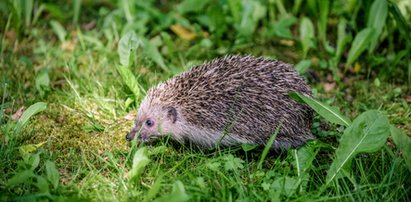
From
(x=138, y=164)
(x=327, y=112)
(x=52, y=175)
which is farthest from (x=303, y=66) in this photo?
(x=52, y=175)

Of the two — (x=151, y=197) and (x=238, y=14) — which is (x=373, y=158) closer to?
(x=151, y=197)

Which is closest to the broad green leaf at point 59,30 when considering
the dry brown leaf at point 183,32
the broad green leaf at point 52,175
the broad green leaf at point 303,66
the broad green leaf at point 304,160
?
the dry brown leaf at point 183,32

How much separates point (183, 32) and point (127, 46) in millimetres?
1818

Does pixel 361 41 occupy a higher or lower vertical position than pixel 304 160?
lower

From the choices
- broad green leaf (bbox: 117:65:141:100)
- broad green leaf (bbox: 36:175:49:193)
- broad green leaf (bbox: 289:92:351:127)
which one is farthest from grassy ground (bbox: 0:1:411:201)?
broad green leaf (bbox: 289:92:351:127)

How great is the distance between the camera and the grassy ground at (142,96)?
4.19 metres

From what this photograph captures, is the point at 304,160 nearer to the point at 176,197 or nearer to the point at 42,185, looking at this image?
the point at 176,197

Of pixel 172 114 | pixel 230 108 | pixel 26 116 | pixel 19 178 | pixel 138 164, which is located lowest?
pixel 230 108

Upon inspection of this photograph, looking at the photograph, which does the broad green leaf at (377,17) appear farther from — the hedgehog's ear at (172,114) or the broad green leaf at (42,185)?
the broad green leaf at (42,185)

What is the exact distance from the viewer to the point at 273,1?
24.4 ft

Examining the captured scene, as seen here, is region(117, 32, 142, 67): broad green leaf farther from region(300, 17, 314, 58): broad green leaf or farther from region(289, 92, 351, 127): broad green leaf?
region(300, 17, 314, 58): broad green leaf

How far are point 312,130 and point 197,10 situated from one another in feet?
8.98

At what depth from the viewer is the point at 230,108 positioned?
492 centimetres

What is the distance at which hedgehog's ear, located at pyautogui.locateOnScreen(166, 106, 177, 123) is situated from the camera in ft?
16.6
